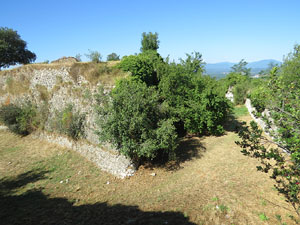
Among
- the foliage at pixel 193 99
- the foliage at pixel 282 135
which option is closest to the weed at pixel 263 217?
the foliage at pixel 282 135

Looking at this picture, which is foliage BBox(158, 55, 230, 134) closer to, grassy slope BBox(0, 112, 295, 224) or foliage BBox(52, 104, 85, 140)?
grassy slope BBox(0, 112, 295, 224)

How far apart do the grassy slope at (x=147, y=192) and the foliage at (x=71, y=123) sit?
5.81 ft

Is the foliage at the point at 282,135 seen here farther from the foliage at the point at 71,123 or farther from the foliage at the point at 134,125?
the foliage at the point at 71,123

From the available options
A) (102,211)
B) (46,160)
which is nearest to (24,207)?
(102,211)

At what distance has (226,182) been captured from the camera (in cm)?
796

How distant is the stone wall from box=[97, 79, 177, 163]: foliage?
75.8 inches

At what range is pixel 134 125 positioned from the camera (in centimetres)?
886

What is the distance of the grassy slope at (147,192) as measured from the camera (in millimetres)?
6164

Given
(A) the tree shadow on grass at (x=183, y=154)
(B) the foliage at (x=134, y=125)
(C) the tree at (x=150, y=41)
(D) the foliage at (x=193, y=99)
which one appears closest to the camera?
(B) the foliage at (x=134, y=125)

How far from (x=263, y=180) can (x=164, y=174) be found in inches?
200

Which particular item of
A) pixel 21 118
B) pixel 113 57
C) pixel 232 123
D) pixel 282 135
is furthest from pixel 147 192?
pixel 113 57

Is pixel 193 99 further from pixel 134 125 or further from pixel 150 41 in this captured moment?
pixel 150 41

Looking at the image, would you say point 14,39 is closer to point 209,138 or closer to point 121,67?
point 121,67

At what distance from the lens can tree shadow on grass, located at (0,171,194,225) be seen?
20.4 ft
